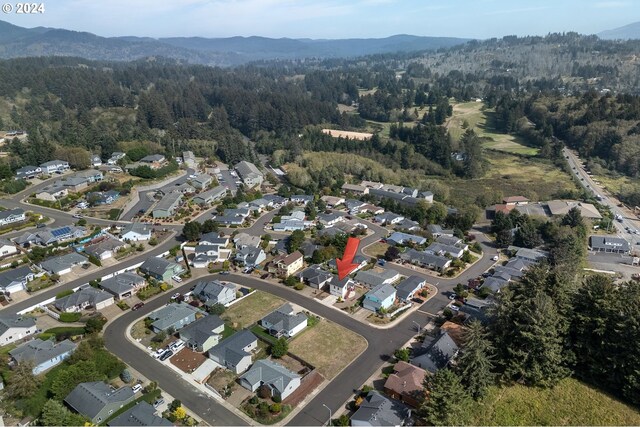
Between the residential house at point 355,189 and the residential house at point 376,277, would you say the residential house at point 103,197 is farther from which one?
the residential house at point 376,277

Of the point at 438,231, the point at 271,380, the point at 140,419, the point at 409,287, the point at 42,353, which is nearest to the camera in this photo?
the point at 140,419

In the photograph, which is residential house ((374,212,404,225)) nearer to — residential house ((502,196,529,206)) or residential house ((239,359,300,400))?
residential house ((502,196,529,206))

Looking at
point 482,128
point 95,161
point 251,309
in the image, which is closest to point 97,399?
point 251,309

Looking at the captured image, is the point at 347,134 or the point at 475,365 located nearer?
the point at 475,365

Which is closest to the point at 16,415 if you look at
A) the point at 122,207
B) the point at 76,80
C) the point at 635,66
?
the point at 122,207

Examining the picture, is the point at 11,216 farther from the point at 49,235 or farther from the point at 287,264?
the point at 287,264

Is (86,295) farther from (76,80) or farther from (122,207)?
(76,80)
